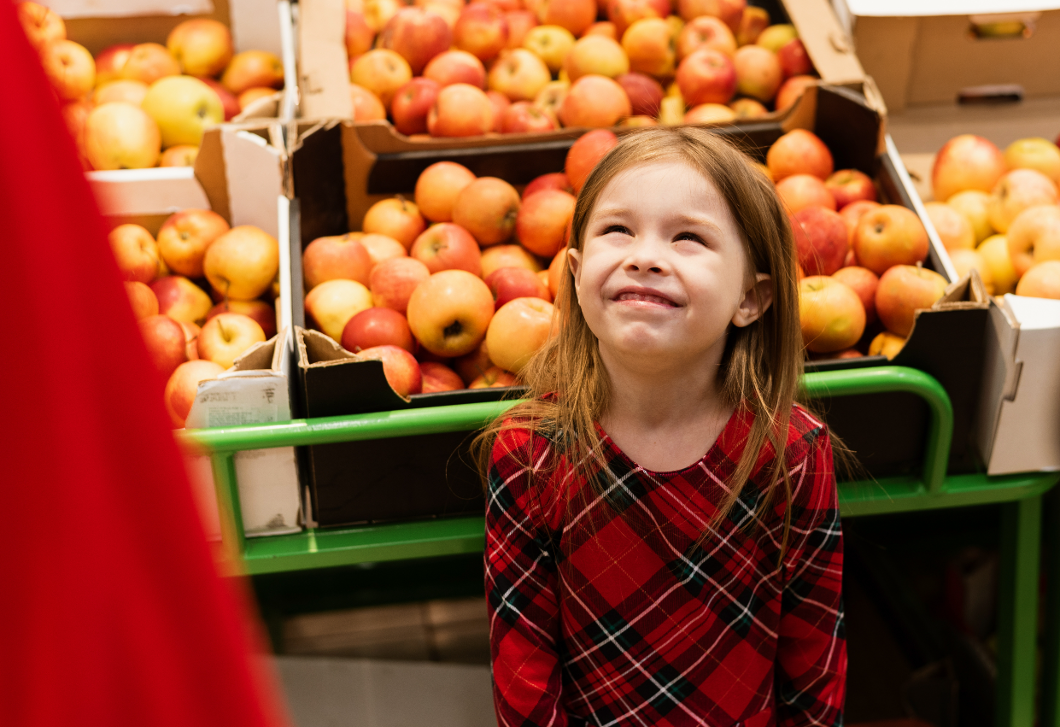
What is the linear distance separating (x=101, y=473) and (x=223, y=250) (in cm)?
145

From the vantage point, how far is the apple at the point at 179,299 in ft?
5.23

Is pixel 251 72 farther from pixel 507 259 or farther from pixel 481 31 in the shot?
pixel 507 259

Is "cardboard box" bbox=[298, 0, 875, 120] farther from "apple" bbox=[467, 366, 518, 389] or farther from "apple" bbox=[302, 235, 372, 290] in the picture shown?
"apple" bbox=[467, 366, 518, 389]

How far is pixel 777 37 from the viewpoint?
214 cm

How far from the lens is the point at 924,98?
2176mm

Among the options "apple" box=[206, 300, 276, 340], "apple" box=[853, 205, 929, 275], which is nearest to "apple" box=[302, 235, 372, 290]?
"apple" box=[206, 300, 276, 340]

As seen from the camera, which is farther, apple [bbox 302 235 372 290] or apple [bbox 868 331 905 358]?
apple [bbox 302 235 372 290]

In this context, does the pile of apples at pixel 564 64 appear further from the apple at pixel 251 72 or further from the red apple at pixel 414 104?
the apple at pixel 251 72

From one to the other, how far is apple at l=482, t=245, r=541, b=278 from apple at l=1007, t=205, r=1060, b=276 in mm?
873

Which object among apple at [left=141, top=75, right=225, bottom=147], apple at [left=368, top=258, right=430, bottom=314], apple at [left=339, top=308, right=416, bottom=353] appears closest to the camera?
apple at [left=339, top=308, right=416, bottom=353]

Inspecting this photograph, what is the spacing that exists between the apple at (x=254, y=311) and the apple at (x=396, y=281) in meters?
0.23

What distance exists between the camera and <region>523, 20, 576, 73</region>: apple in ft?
7.12

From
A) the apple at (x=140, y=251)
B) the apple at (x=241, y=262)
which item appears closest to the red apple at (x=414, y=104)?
the apple at (x=241, y=262)

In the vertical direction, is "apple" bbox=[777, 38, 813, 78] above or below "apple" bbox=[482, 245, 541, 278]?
above
